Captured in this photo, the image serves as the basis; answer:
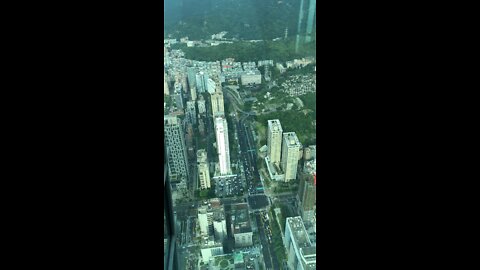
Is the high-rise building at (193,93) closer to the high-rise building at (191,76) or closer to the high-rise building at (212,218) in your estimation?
the high-rise building at (191,76)

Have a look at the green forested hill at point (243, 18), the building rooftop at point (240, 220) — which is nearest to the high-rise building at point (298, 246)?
the building rooftop at point (240, 220)

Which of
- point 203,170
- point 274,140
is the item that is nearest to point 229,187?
point 203,170

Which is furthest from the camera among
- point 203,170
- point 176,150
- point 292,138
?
point 203,170

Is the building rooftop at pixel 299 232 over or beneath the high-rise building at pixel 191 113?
beneath

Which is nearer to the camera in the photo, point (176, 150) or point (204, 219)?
point (176, 150)

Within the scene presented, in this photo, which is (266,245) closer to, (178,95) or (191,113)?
(191,113)
